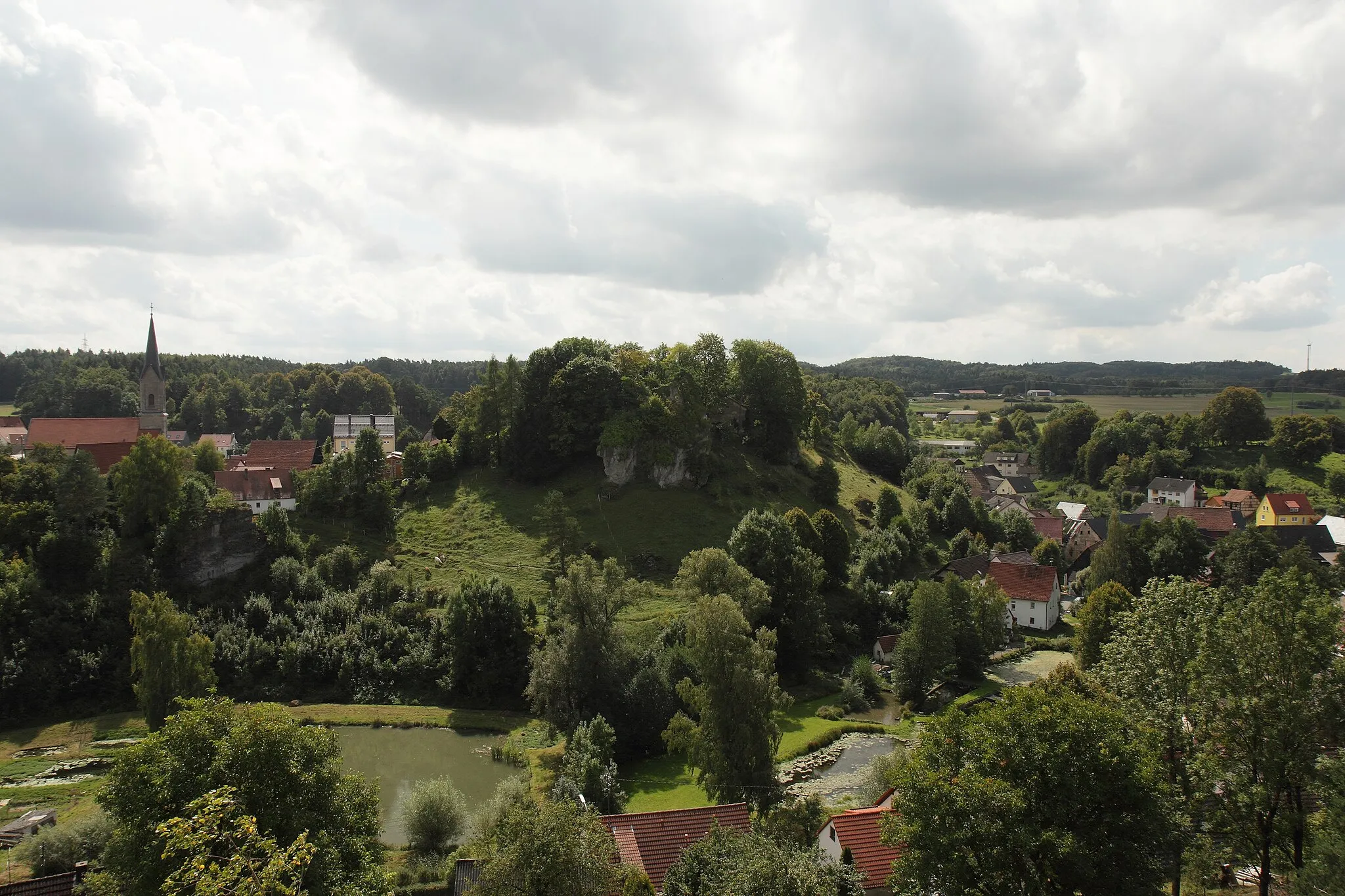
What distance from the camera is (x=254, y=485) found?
161 feet

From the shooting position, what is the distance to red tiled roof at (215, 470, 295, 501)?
48812mm

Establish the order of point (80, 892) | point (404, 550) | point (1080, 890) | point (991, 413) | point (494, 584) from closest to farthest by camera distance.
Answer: point (1080, 890)
point (80, 892)
point (494, 584)
point (404, 550)
point (991, 413)

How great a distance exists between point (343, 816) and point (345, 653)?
22435 mm

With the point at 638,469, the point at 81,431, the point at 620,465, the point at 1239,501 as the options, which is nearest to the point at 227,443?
the point at 81,431

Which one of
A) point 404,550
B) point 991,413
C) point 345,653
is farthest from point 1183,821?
point 991,413

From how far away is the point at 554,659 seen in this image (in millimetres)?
30266

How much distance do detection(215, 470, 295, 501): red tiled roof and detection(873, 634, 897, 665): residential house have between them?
35.5 m

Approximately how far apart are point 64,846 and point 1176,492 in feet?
286

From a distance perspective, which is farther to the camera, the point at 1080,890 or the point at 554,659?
the point at 554,659

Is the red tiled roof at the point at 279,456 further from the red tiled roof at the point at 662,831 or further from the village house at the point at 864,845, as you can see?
the village house at the point at 864,845

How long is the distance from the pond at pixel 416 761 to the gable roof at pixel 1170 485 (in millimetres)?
73129

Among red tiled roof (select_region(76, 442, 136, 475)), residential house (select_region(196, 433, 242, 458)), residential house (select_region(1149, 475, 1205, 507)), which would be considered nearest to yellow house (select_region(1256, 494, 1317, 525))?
residential house (select_region(1149, 475, 1205, 507))

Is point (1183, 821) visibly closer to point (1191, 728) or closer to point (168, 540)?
point (1191, 728)

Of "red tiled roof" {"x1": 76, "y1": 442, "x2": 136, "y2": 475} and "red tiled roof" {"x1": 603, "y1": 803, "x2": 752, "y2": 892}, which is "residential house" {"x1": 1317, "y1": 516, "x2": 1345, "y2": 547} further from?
"red tiled roof" {"x1": 76, "y1": 442, "x2": 136, "y2": 475}
